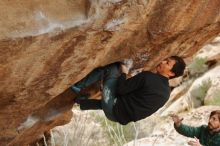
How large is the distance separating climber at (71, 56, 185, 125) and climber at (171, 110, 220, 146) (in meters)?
0.66

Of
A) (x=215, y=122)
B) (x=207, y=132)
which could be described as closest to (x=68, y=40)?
(x=215, y=122)

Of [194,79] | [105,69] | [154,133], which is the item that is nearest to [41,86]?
[105,69]

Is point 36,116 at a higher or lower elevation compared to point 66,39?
lower

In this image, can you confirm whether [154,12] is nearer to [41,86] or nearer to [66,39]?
[66,39]

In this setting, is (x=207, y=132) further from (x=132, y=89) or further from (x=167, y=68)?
(x=132, y=89)

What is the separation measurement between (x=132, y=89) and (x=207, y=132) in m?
1.09

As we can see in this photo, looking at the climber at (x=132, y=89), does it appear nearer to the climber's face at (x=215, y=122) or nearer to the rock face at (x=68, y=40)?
the rock face at (x=68, y=40)

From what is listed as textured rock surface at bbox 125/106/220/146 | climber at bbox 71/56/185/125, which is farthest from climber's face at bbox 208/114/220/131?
textured rock surface at bbox 125/106/220/146

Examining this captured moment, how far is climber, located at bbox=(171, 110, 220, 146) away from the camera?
4707mm

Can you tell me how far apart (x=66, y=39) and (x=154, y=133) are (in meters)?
5.72

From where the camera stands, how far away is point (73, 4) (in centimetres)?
357

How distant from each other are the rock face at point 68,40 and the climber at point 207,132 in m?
0.72

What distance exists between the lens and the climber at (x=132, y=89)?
4172mm

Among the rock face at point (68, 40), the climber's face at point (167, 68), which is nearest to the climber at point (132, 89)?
the climber's face at point (167, 68)
